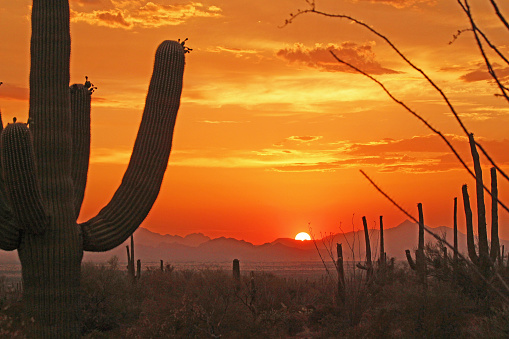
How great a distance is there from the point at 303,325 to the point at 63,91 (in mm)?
12838

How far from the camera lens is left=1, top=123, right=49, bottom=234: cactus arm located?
9750 millimetres

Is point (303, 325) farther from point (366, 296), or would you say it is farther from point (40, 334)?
point (40, 334)

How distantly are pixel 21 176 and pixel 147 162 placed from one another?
262cm

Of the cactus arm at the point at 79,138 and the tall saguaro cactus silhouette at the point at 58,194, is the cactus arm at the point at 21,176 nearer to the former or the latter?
the tall saguaro cactus silhouette at the point at 58,194

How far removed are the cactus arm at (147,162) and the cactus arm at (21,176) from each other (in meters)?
1.29

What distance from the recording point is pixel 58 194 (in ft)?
37.3

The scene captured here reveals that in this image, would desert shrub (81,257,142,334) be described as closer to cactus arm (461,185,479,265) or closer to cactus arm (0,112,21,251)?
cactus arm (0,112,21,251)

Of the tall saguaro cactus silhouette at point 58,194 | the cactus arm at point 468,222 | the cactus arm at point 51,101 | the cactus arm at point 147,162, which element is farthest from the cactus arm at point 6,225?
the cactus arm at point 468,222

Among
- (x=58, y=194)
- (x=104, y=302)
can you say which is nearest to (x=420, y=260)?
(x=104, y=302)

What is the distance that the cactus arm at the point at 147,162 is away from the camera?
464 inches

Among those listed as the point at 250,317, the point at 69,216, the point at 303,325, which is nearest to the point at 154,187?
the point at 69,216

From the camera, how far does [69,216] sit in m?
11.6

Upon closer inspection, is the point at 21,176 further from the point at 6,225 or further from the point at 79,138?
the point at 79,138

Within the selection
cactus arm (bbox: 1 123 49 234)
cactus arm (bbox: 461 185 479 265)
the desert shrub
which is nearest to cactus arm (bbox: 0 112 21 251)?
cactus arm (bbox: 1 123 49 234)
